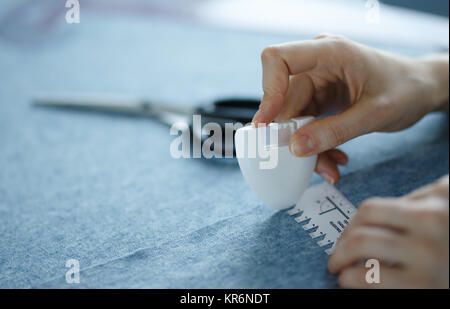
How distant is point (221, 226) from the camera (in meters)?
0.56

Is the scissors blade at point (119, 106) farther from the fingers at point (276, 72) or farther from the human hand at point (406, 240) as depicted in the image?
the human hand at point (406, 240)

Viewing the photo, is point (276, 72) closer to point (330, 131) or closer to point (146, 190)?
point (330, 131)

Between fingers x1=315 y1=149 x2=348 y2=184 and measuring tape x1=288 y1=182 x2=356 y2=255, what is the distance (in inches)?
0.5

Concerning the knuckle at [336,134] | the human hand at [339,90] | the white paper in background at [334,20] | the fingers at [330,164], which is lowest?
the fingers at [330,164]

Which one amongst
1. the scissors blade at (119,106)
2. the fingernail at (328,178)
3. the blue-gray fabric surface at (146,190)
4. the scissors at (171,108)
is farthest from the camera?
the scissors blade at (119,106)

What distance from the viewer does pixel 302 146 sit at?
51cm

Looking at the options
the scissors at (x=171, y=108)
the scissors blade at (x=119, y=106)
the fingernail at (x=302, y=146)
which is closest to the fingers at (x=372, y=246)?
the fingernail at (x=302, y=146)

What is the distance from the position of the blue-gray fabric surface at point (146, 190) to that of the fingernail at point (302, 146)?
0.10 metres

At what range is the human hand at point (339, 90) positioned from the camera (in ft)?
1.76

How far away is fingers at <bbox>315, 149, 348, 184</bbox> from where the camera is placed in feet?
2.07

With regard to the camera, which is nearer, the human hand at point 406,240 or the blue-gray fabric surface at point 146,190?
the human hand at point 406,240

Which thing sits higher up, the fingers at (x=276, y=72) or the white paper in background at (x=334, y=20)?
the white paper in background at (x=334, y=20)

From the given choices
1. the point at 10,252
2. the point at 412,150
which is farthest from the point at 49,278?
the point at 412,150

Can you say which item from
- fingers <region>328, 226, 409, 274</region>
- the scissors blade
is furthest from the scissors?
fingers <region>328, 226, 409, 274</region>
